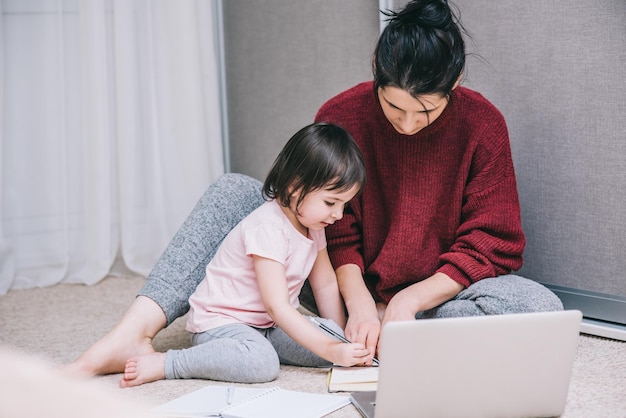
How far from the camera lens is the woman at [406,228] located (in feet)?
4.80

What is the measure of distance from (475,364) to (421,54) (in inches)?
21.6

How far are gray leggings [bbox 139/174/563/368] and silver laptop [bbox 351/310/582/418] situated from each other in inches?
12.2

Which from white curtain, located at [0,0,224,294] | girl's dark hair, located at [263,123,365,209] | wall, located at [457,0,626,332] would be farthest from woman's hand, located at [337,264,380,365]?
white curtain, located at [0,0,224,294]

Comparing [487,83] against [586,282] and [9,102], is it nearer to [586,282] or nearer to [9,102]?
[586,282]

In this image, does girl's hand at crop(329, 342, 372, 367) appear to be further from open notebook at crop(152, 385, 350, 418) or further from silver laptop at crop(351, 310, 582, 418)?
silver laptop at crop(351, 310, 582, 418)

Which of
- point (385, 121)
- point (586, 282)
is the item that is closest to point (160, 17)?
point (385, 121)

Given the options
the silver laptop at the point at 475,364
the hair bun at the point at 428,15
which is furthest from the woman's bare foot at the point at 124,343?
the hair bun at the point at 428,15

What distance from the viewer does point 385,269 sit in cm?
161

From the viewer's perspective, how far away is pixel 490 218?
5.11 feet

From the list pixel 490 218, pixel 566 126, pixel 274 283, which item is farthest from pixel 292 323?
pixel 566 126

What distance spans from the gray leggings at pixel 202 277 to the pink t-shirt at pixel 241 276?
0.17ft

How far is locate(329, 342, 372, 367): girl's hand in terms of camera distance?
1354 millimetres

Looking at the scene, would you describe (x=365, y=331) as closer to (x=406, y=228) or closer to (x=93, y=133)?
(x=406, y=228)

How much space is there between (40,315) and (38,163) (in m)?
0.59
